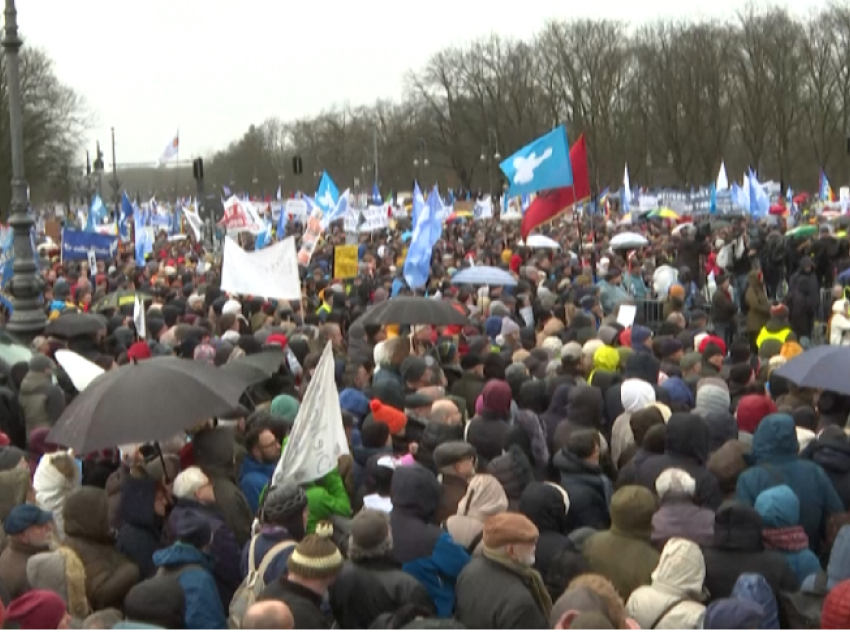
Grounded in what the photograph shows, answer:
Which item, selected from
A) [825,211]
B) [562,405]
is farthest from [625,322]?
[825,211]

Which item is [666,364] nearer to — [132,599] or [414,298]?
[414,298]

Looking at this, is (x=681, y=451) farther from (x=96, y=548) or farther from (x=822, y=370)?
(x=96, y=548)

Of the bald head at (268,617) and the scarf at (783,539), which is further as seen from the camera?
the scarf at (783,539)

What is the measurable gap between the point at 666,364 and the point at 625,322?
2719 mm

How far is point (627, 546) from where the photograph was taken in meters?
4.62

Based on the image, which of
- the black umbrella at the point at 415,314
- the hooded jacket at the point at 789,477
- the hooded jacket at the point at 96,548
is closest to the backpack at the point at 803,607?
the hooded jacket at the point at 789,477

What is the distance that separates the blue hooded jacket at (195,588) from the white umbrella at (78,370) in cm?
298

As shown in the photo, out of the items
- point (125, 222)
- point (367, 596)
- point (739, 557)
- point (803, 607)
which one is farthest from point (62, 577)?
point (125, 222)

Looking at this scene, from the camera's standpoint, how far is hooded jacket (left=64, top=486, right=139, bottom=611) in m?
4.58

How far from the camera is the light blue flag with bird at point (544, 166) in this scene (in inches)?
520

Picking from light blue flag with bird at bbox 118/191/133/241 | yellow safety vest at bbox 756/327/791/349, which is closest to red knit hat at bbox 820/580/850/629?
yellow safety vest at bbox 756/327/791/349

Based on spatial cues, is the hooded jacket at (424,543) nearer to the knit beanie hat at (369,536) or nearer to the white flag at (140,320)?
the knit beanie hat at (369,536)

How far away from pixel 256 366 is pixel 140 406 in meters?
2.22

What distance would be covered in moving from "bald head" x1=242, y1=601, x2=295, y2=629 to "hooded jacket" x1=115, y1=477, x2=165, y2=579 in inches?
58.7
